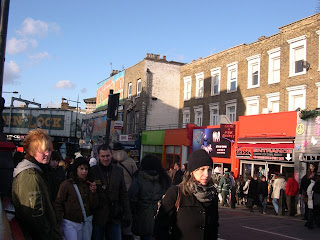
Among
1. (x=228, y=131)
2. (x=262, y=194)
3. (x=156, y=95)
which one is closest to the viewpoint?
(x=262, y=194)

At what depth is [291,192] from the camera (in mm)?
16234

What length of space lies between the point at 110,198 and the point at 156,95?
30.1 m

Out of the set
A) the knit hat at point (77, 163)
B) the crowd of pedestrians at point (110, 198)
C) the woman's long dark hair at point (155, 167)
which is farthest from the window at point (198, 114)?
the knit hat at point (77, 163)

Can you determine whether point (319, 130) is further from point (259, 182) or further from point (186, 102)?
point (186, 102)

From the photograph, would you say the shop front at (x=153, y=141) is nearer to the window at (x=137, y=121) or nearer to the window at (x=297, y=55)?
the window at (x=137, y=121)

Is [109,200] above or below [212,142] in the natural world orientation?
below

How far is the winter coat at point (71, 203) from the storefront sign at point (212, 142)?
1973 centimetres

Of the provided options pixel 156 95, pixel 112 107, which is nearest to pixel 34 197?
pixel 112 107

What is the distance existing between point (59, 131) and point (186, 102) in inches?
840

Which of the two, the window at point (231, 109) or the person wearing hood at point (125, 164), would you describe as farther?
the window at point (231, 109)

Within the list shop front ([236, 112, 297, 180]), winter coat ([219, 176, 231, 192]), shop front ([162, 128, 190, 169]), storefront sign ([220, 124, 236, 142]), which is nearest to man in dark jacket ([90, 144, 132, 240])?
winter coat ([219, 176, 231, 192])

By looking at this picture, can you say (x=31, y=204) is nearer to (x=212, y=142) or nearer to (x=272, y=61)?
(x=272, y=61)

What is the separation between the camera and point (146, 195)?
540cm

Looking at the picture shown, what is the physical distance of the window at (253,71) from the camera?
78.8 feet
